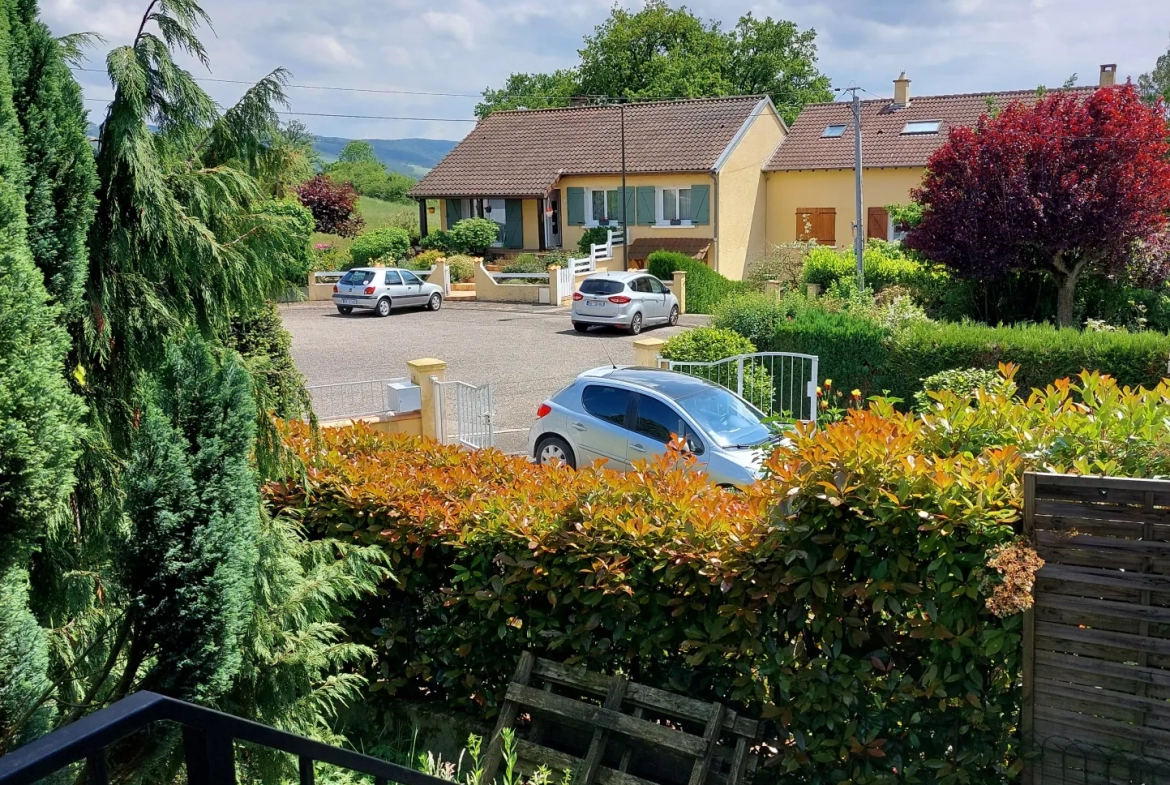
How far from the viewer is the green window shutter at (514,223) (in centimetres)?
3797

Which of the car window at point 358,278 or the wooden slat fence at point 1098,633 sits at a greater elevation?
the car window at point 358,278

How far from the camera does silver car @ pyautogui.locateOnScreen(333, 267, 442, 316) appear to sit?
2838cm

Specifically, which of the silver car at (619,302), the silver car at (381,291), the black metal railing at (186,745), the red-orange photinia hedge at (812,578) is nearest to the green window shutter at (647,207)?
the silver car at (381,291)

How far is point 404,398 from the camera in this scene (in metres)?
13.1

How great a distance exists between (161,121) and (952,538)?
4.22 m

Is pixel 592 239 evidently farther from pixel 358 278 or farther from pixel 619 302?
pixel 619 302

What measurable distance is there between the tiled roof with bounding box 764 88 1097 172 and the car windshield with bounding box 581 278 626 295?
578 inches

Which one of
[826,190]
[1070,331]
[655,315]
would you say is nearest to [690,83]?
[826,190]

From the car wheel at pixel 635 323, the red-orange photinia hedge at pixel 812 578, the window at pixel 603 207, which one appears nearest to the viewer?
the red-orange photinia hedge at pixel 812 578

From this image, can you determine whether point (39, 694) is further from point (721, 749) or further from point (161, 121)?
point (721, 749)

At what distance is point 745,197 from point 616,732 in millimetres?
33574

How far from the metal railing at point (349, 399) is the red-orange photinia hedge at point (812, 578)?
32.1 ft

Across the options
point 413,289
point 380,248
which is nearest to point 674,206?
point 380,248

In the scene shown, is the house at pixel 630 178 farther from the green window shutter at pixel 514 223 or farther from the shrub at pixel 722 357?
the shrub at pixel 722 357
